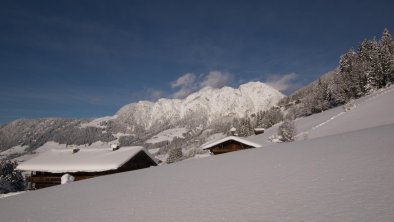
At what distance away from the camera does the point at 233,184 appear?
9.84 meters

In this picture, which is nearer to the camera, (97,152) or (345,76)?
(97,152)

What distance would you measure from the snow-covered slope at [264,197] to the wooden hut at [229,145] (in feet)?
90.8

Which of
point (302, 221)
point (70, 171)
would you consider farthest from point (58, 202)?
point (70, 171)

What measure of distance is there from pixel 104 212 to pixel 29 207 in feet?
14.8

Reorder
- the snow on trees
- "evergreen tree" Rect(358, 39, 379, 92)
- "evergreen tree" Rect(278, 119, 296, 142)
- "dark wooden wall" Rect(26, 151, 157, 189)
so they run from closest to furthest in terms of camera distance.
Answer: "dark wooden wall" Rect(26, 151, 157, 189)
"evergreen tree" Rect(278, 119, 296, 142)
the snow on trees
"evergreen tree" Rect(358, 39, 379, 92)

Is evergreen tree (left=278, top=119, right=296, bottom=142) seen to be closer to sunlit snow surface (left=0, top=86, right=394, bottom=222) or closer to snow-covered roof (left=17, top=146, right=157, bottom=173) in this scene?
snow-covered roof (left=17, top=146, right=157, bottom=173)

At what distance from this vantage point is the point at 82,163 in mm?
37156

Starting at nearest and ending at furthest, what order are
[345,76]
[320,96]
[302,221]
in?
[302,221], [345,76], [320,96]

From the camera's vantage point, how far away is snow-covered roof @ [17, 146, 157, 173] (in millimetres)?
35875

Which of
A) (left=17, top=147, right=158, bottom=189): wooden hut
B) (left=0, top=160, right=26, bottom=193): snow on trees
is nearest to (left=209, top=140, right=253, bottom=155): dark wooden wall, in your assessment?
(left=17, top=147, right=158, bottom=189): wooden hut

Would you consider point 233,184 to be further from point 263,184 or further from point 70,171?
point 70,171

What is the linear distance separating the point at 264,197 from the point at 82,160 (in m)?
34.8

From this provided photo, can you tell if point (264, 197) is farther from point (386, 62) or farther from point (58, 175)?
point (386, 62)

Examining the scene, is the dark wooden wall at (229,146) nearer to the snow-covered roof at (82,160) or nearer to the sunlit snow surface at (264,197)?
the snow-covered roof at (82,160)
